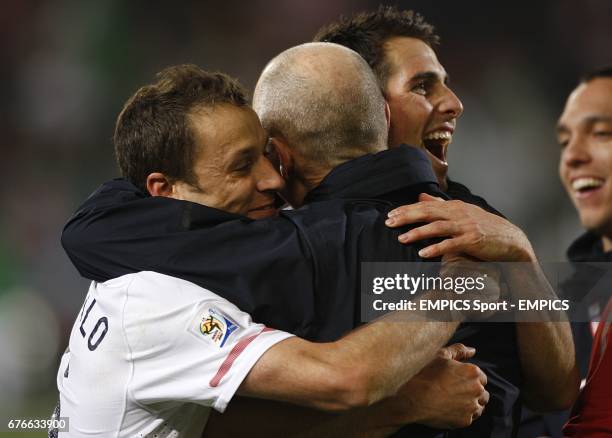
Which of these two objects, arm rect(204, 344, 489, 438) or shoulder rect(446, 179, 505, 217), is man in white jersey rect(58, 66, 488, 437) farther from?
shoulder rect(446, 179, 505, 217)

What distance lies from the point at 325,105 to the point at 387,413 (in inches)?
28.2

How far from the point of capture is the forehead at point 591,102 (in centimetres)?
404

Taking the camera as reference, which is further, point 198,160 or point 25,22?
point 25,22

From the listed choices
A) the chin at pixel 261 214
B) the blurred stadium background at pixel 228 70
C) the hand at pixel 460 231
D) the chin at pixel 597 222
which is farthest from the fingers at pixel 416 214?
the blurred stadium background at pixel 228 70

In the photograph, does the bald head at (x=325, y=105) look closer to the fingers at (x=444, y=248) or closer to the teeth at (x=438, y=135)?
the fingers at (x=444, y=248)

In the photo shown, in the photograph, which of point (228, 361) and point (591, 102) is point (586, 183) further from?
point (228, 361)

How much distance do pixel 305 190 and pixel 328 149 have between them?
0.12 meters

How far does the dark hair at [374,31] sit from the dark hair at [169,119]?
91cm

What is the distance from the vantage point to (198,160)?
1.82 m

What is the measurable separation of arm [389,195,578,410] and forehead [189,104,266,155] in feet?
1.31

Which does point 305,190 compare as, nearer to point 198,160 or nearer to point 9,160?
point 198,160

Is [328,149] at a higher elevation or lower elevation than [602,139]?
lower

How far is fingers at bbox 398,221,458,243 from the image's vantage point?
1.67 metres

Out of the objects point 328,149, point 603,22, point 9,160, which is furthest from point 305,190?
point 603,22
